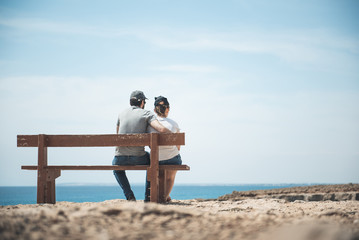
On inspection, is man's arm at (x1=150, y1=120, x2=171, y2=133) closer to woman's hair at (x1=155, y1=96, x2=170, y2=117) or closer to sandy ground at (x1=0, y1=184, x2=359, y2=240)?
woman's hair at (x1=155, y1=96, x2=170, y2=117)

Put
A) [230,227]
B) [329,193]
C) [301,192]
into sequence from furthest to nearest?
1. [301,192]
2. [329,193]
3. [230,227]

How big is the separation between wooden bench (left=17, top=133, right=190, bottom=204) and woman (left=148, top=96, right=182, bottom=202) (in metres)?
0.31

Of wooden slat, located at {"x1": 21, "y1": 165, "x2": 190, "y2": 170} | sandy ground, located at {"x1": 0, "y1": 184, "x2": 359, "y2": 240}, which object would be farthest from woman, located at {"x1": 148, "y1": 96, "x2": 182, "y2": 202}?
sandy ground, located at {"x1": 0, "y1": 184, "x2": 359, "y2": 240}

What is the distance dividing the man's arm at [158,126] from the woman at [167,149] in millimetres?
164

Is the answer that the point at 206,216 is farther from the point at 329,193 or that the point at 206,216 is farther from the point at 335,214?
the point at 329,193

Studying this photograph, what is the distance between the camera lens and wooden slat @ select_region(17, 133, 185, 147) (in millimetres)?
6402

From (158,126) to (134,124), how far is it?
1.38ft

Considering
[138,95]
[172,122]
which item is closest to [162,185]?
[172,122]

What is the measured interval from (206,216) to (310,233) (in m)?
1.42

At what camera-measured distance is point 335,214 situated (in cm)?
516

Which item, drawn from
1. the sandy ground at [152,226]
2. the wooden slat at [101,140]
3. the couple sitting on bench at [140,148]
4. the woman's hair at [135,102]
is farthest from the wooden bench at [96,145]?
the sandy ground at [152,226]

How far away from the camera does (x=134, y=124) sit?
22.9 ft

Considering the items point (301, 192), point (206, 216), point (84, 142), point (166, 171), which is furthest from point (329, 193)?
point (206, 216)

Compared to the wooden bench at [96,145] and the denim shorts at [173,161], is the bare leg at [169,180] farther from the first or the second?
the wooden bench at [96,145]
